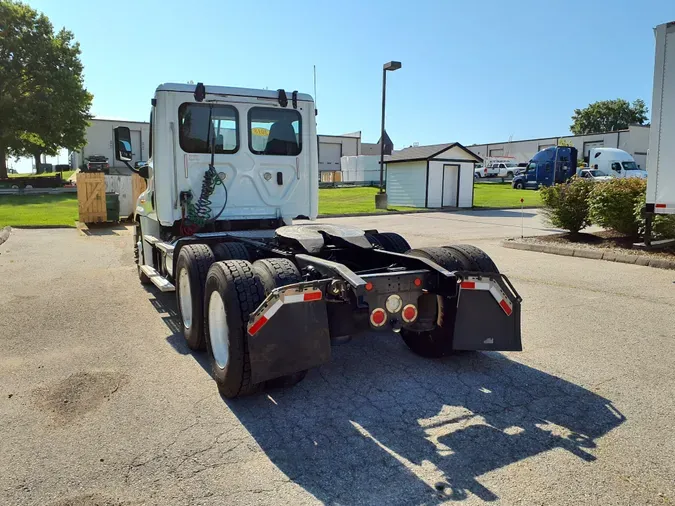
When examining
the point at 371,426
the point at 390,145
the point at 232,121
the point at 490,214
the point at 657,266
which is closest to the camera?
the point at 371,426

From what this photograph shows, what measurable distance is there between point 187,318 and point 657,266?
28.5 ft

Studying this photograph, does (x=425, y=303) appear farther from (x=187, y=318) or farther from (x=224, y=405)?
(x=187, y=318)

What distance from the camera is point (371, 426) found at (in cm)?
368

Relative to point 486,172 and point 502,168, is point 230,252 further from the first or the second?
point 486,172

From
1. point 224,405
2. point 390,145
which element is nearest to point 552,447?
point 224,405

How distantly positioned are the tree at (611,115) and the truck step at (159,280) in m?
87.5

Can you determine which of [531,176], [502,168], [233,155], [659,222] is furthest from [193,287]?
[502,168]

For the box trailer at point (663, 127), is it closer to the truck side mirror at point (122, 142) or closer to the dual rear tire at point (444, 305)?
the dual rear tire at point (444, 305)

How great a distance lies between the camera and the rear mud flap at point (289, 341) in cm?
366

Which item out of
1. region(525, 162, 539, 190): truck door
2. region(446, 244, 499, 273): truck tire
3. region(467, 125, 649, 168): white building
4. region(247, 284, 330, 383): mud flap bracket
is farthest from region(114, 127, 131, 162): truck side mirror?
region(467, 125, 649, 168): white building

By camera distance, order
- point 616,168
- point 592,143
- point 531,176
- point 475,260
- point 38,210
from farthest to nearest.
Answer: point 592,143 < point 531,176 < point 616,168 < point 38,210 < point 475,260

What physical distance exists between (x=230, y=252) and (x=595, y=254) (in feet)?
28.6

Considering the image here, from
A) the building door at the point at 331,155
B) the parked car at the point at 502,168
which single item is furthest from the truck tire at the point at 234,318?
the building door at the point at 331,155

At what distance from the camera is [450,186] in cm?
2806
